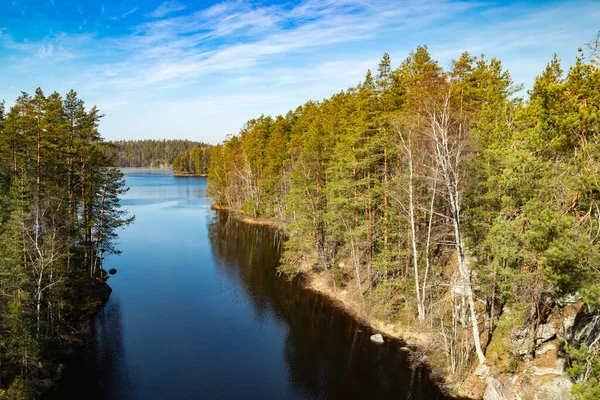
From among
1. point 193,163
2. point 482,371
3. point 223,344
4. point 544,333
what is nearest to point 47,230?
point 223,344

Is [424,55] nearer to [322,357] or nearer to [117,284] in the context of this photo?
[322,357]

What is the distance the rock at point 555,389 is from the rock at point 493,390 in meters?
1.83

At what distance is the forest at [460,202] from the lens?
13188 millimetres

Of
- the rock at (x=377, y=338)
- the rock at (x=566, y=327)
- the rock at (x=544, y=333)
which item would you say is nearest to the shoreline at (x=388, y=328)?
the rock at (x=377, y=338)

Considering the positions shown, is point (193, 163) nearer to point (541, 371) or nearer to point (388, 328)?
point (388, 328)

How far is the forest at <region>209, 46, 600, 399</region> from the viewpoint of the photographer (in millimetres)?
13188

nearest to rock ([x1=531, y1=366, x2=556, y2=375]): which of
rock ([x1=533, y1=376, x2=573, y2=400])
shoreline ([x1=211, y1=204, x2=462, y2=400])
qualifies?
rock ([x1=533, y1=376, x2=573, y2=400])

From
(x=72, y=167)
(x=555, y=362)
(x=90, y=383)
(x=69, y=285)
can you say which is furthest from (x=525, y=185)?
(x=72, y=167)

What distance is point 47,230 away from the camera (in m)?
23.8

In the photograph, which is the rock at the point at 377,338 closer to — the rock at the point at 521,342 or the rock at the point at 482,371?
the rock at the point at 482,371

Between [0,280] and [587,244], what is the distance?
85.3 ft

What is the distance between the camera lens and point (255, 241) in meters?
56.2

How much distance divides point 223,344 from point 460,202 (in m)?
18.5

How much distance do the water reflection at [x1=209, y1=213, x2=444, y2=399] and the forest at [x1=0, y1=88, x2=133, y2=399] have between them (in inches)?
548
